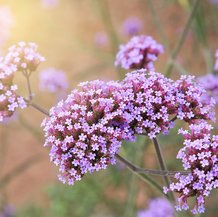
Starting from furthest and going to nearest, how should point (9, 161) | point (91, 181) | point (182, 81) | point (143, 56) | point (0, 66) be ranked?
point (9, 161)
point (91, 181)
point (143, 56)
point (0, 66)
point (182, 81)

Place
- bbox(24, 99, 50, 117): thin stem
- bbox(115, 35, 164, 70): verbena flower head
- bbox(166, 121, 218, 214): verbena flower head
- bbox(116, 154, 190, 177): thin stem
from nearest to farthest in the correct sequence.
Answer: bbox(166, 121, 218, 214): verbena flower head < bbox(116, 154, 190, 177): thin stem < bbox(24, 99, 50, 117): thin stem < bbox(115, 35, 164, 70): verbena flower head

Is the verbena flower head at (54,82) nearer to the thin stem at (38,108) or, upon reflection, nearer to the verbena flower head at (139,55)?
the verbena flower head at (139,55)

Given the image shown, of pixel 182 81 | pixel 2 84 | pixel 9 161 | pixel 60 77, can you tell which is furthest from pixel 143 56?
pixel 9 161

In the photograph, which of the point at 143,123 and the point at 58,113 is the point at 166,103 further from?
the point at 58,113

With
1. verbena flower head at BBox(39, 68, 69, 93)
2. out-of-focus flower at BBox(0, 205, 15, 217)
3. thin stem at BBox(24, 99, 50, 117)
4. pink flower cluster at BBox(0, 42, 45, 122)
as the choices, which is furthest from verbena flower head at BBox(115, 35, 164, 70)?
out-of-focus flower at BBox(0, 205, 15, 217)

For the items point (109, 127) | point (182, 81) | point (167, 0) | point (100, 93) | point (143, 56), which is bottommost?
point (109, 127)

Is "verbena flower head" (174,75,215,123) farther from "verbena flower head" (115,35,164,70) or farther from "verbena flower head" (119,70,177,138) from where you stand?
"verbena flower head" (115,35,164,70)

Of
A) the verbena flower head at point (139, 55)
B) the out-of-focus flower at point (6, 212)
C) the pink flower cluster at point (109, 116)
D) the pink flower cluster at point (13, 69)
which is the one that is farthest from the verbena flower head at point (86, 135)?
the out-of-focus flower at point (6, 212)
